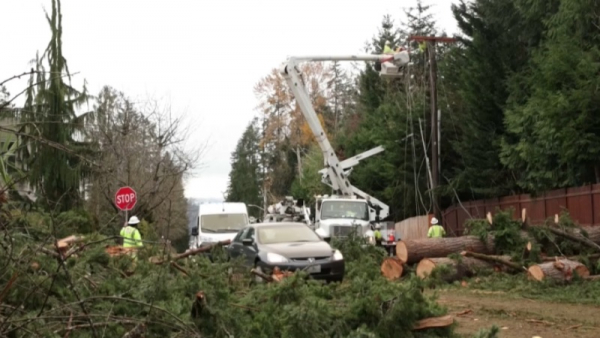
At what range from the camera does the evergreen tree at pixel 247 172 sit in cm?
9856

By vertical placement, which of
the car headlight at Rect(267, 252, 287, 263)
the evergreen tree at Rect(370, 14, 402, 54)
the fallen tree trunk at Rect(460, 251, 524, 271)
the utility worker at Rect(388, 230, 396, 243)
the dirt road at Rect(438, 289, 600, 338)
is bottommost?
the dirt road at Rect(438, 289, 600, 338)

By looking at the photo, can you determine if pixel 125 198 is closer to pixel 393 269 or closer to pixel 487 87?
pixel 393 269

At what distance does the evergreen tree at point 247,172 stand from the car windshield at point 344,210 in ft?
225

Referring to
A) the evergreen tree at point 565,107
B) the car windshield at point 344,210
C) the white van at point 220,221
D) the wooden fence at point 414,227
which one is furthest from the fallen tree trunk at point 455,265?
the wooden fence at point 414,227

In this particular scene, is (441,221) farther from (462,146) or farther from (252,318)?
(252,318)

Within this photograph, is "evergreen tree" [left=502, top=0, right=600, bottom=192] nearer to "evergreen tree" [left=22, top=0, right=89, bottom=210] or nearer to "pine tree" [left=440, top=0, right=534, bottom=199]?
"pine tree" [left=440, top=0, right=534, bottom=199]

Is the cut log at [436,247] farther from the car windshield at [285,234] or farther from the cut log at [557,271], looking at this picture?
the cut log at [557,271]

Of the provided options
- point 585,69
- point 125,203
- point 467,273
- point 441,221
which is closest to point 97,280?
point 125,203

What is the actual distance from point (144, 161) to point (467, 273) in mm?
21551

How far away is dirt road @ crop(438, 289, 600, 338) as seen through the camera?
31.3 feet

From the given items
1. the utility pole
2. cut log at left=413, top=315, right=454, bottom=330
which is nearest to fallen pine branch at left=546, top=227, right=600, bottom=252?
cut log at left=413, top=315, right=454, bottom=330

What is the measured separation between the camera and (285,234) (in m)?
15.8

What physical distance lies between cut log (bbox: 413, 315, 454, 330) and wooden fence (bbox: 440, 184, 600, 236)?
1269 centimetres

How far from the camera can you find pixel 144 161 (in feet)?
114
